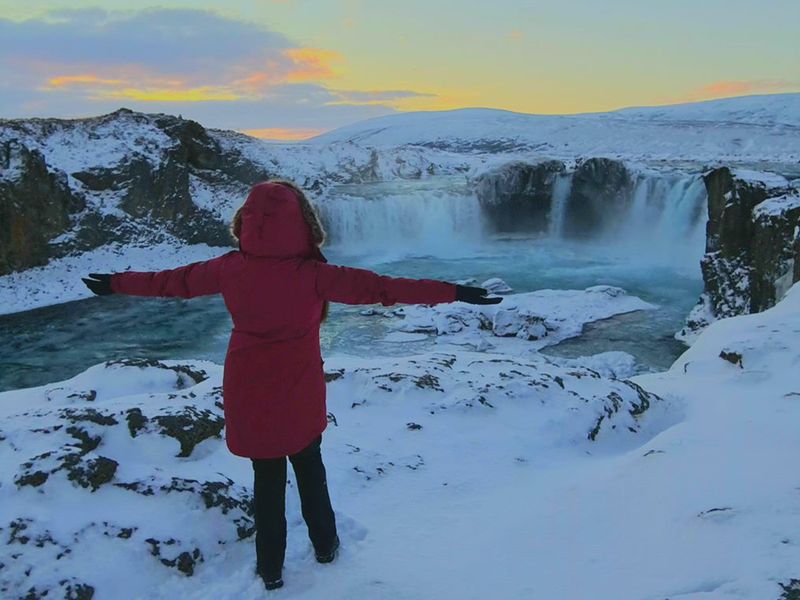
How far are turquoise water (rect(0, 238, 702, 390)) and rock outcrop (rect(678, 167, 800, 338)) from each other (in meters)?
1.32

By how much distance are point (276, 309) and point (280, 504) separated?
3.10 ft

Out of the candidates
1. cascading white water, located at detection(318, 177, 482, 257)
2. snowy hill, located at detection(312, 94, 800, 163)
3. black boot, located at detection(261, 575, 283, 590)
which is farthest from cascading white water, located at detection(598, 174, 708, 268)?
snowy hill, located at detection(312, 94, 800, 163)

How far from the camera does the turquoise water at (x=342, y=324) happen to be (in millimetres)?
14531

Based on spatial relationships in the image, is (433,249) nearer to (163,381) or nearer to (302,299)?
(163,381)

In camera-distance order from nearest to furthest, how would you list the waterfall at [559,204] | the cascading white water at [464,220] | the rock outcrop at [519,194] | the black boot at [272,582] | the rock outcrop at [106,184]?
the black boot at [272,582], the rock outcrop at [106,184], the cascading white water at [464,220], the waterfall at [559,204], the rock outcrop at [519,194]

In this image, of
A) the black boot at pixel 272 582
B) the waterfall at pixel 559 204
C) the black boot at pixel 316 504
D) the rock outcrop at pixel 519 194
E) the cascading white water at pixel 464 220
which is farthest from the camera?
the rock outcrop at pixel 519 194

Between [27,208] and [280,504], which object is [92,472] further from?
[27,208]

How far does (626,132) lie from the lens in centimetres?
9138

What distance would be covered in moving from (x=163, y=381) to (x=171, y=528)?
2.54 meters

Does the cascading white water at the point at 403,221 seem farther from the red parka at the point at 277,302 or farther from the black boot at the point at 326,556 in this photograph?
the red parka at the point at 277,302

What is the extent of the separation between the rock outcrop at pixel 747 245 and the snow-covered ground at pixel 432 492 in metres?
7.34

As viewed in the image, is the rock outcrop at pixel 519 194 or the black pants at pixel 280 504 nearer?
the black pants at pixel 280 504

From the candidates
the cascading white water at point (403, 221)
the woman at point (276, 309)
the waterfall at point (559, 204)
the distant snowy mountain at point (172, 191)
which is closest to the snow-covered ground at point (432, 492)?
the woman at point (276, 309)

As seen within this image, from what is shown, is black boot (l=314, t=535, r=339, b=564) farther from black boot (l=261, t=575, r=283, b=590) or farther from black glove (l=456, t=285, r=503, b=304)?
black glove (l=456, t=285, r=503, b=304)
